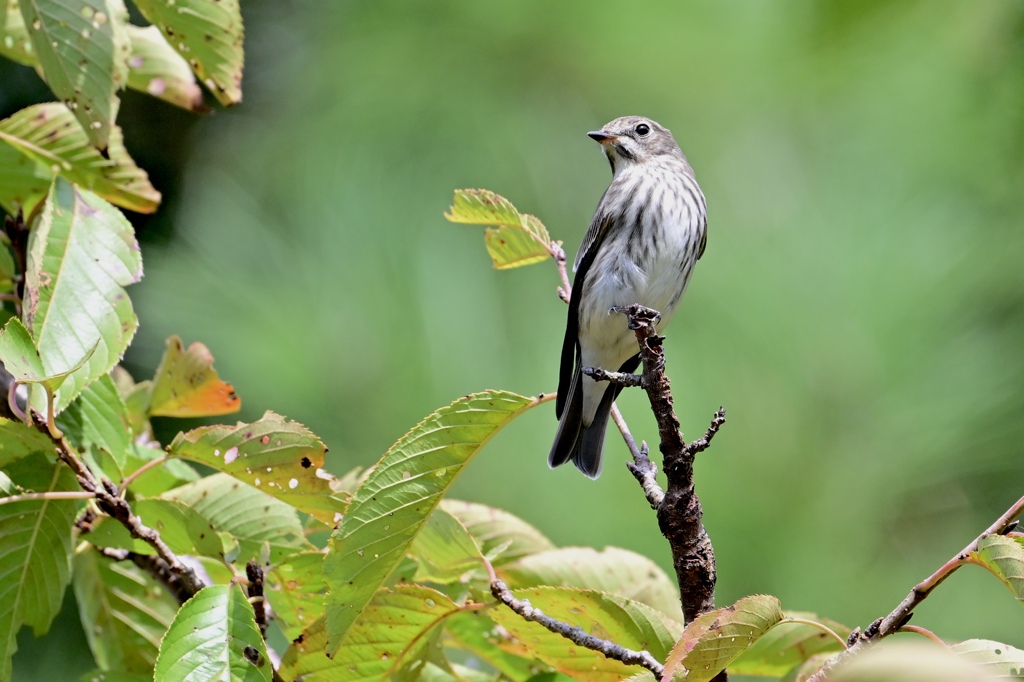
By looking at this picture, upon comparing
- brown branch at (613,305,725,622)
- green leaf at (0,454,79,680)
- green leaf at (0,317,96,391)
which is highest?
brown branch at (613,305,725,622)

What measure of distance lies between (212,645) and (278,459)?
28cm

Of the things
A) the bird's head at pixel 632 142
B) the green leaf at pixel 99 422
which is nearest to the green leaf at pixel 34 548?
the green leaf at pixel 99 422

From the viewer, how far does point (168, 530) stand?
4.68 feet

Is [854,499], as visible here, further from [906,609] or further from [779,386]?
[906,609]

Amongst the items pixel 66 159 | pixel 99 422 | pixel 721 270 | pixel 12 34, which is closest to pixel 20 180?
pixel 66 159

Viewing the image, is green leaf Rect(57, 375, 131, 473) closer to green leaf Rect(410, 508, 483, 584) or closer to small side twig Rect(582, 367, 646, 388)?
green leaf Rect(410, 508, 483, 584)

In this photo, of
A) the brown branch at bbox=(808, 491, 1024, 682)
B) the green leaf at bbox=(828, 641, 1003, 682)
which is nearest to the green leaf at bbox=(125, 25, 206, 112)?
the brown branch at bbox=(808, 491, 1024, 682)

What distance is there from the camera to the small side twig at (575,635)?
124 cm

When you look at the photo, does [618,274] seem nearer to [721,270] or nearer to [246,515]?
[721,270]

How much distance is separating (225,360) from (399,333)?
0.75 metres

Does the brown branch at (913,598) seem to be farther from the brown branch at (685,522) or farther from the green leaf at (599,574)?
the green leaf at (599,574)

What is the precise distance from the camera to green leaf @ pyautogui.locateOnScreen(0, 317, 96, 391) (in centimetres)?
112

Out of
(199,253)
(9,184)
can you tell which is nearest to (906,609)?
(9,184)

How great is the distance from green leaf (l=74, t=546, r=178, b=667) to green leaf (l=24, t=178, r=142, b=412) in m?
0.40
